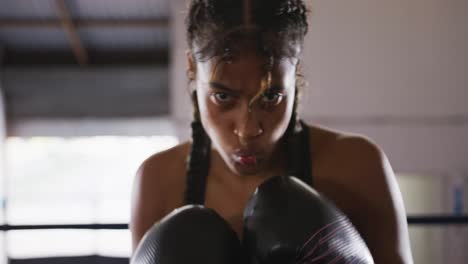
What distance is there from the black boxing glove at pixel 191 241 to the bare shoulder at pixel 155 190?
0.26 metres

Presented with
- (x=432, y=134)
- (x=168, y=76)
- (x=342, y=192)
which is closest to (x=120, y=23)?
(x=168, y=76)

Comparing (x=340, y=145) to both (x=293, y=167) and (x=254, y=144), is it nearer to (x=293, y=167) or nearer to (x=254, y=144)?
(x=293, y=167)

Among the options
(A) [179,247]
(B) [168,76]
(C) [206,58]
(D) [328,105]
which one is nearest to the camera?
(A) [179,247]

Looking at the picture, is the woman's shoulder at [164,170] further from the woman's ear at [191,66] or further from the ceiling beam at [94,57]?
the ceiling beam at [94,57]

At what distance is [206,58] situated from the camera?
812 mm

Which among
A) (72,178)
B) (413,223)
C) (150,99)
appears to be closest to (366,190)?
(413,223)

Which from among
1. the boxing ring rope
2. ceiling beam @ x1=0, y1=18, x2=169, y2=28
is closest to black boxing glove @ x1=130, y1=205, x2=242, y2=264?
the boxing ring rope

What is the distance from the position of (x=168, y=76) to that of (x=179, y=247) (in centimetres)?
526

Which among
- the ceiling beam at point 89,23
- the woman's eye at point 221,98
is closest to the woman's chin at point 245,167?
the woman's eye at point 221,98

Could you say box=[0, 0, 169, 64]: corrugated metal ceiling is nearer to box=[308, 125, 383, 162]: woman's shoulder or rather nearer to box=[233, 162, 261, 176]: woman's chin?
box=[308, 125, 383, 162]: woman's shoulder

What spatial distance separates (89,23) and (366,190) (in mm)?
4948

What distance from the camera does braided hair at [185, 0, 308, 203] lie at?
78 cm

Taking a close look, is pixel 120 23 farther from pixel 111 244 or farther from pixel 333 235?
pixel 333 235

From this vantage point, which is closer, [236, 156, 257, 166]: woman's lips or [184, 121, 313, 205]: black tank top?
[236, 156, 257, 166]: woman's lips
